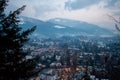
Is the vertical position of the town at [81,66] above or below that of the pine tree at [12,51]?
below

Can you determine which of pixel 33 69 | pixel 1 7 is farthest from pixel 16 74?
pixel 1 7

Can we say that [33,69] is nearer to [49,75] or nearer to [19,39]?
[19,39]

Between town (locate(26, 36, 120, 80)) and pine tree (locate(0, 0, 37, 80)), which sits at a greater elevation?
pine tree (locate(0, 0, 37, 80))

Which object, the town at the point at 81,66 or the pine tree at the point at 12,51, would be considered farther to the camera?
the town at the point at 81,66

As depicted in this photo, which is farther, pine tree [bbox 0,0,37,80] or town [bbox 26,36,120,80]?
town [bbox 26,36,120,80]

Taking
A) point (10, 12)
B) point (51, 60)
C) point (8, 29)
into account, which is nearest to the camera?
point (8, 29)

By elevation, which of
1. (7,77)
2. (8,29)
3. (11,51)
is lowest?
(7,77)

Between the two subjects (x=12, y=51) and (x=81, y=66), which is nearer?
(x=12, y=51)

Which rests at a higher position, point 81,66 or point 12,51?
point 12,51
